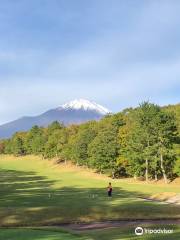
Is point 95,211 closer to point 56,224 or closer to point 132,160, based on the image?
point 56,224

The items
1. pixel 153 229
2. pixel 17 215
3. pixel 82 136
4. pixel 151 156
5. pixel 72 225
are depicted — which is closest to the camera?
pixel 153 229

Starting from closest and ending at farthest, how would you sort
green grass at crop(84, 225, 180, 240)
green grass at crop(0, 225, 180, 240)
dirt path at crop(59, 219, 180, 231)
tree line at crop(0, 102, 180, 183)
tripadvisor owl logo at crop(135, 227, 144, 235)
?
green grass at crop(84, 225, 180, 240) → green grass at crop(0, 225, 180, 240) → tripadvisor owl logo at crop(135, 227, 144, 235) → dirt path at crop(59, 219, 180, 231) → tree line at crop(0, 102, 180, 183)

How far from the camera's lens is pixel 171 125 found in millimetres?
104750

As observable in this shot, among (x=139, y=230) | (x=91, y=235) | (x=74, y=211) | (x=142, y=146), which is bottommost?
(x=91, y=235)

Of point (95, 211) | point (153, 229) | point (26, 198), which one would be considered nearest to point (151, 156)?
point (26, 198)

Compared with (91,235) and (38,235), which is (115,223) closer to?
(91,235)

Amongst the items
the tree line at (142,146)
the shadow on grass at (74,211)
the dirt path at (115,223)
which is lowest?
the dirt path at (115,223)

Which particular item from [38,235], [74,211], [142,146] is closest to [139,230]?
[38,235]

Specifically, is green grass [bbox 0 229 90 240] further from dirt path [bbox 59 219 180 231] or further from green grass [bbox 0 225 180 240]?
dirt path [bbox 59 219 180 231]

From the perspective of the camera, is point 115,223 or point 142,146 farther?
point 142,146

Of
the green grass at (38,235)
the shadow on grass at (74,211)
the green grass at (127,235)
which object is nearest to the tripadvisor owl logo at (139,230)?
the green grass at (127,235)

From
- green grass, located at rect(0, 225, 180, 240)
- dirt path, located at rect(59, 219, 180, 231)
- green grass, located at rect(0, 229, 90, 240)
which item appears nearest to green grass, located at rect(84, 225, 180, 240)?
green grass, located at rect(0, 225, 180, 240)

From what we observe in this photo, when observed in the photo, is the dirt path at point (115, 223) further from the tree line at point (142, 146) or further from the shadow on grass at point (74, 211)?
the tree line at point (142, 146)

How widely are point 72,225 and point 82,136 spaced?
336 feet
